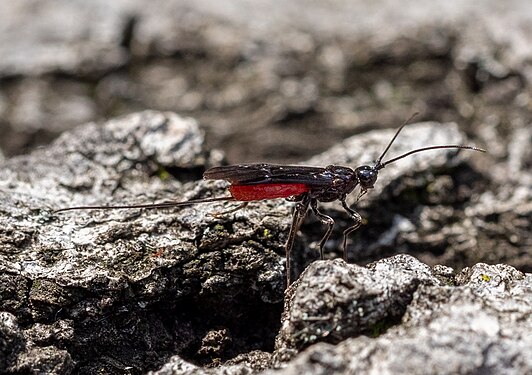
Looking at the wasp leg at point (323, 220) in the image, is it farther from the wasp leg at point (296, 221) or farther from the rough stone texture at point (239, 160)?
the rough stone texture at point (239, 160)

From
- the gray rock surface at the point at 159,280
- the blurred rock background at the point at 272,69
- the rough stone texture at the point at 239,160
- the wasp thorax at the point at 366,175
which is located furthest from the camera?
the blurred rock background at the point at 272,69

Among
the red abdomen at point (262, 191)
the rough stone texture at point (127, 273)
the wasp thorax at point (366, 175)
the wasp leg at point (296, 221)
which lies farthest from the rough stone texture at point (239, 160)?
the wasp thorax at point (366, 175)

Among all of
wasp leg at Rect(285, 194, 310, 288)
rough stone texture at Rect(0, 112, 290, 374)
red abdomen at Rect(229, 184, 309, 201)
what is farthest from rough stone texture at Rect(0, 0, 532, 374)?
red abdomen at Rect(229, 184, 309, 201)

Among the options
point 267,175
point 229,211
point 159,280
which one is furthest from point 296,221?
point 159,280

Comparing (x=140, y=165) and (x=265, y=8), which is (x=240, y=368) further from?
(x=265, y=8)

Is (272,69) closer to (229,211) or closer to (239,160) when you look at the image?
(239,160)

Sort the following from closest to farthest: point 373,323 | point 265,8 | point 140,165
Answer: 1. point 373,323
2. point 140,165
3. point 265,8

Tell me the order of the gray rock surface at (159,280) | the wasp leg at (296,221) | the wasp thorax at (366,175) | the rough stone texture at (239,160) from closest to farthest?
the gray rock surface at (159,280)
the rough stone texture at (239,160)
the wasp leg at (296,221)
the wasp thorax at (366,175)

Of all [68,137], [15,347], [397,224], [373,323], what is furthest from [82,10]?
[373,323]
